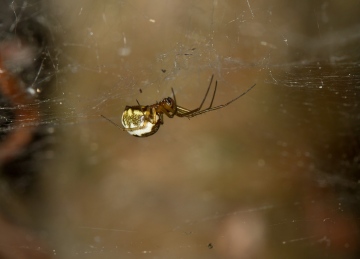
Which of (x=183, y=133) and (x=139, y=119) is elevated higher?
(x=139, y=119)

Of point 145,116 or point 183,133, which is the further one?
point 183,133

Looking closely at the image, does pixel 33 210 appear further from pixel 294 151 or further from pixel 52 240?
pixel 294 151

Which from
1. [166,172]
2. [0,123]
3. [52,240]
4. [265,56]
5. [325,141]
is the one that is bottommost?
[52,240]

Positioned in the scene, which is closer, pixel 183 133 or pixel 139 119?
pixel 139 119

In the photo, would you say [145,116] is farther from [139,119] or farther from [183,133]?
[183,133]

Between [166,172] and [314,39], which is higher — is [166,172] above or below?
below

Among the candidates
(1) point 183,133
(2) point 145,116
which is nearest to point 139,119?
A: (2) point 145,116

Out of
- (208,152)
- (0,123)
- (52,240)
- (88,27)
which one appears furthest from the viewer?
(208,152)

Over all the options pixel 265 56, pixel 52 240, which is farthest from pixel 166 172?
pixel 265 56
